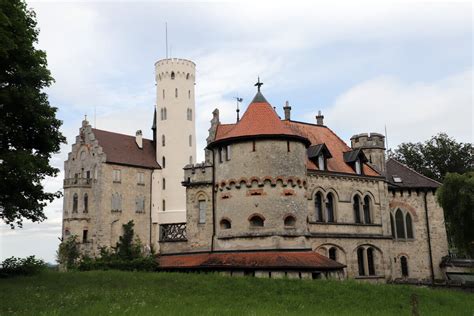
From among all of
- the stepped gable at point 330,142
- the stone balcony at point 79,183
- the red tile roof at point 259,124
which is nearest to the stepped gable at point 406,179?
the stepped gable at point 330,142

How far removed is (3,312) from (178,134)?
44.9m

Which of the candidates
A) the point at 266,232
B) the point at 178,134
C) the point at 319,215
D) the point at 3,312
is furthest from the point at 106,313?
the point at 178,134

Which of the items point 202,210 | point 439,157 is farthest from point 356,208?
point 439,157

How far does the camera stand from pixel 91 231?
168 feet

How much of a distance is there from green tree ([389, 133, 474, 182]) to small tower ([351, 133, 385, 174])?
21450 millimetres

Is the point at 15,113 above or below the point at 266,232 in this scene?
above

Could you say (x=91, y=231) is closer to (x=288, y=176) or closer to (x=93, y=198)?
(x=93, y=198)

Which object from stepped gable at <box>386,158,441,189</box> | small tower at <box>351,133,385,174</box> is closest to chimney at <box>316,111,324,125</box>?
small tower at <box>351,133,385,174</box>

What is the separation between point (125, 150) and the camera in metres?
56.2

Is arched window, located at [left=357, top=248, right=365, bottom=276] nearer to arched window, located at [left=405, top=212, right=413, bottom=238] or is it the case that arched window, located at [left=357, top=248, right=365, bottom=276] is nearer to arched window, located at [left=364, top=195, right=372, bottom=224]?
arched window, located at [left=364, top=195, right=372, bottom=224]

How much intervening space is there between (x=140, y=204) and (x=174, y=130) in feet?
32.9

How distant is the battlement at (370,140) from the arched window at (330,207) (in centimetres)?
681

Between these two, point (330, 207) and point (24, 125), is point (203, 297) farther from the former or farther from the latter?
point (330, 207)

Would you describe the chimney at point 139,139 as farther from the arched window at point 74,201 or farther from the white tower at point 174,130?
the arched window at point 74,201
